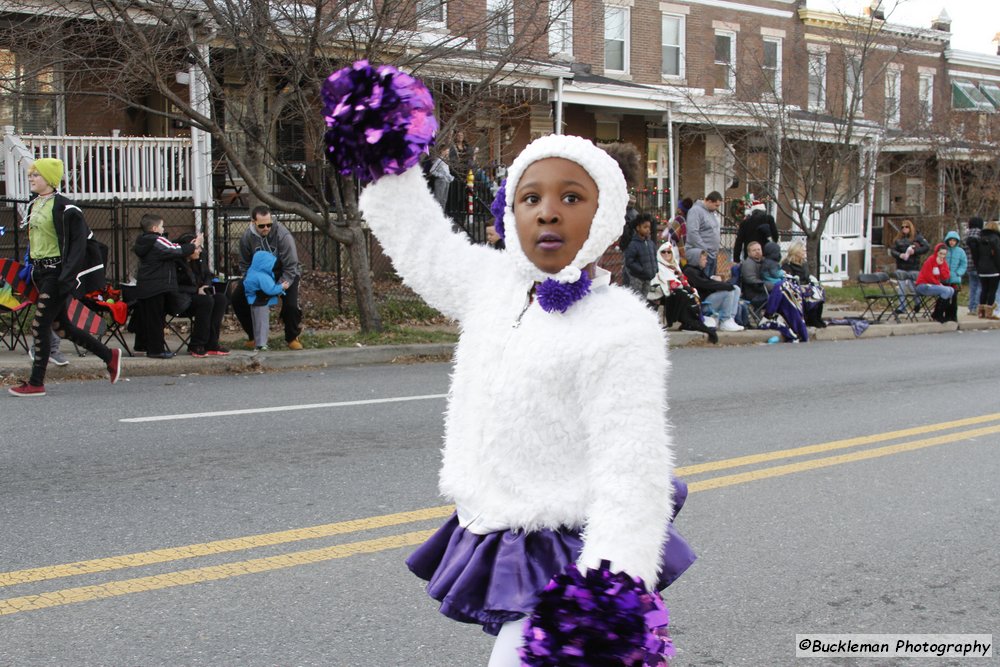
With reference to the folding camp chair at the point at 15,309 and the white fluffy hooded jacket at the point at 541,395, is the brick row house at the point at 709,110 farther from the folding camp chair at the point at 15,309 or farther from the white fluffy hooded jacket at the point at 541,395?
the white fluffy hooded jacket at the point at 541,395

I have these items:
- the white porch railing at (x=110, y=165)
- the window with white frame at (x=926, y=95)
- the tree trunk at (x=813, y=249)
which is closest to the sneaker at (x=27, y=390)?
the white porch railing at (x=110, y=165)

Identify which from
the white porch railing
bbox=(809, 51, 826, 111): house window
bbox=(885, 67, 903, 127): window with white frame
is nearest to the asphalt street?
the white porch railing

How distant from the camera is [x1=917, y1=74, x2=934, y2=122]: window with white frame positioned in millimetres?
27016

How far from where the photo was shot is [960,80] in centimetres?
3444

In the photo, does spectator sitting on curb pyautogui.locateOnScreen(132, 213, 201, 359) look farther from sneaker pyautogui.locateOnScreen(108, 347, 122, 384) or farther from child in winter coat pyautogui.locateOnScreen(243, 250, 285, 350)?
sneaker pyautogui.locateOnScreen(108, 347, 122, 384)

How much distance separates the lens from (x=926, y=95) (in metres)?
29.9

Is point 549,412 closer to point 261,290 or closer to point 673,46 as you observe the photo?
point 261,290

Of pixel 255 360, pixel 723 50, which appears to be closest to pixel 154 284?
pixel 255 360

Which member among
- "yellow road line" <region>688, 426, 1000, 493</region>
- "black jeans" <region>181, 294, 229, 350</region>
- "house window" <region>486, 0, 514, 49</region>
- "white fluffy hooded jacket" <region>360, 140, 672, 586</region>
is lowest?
→ "yellow road line" <region>688, 426, 1000, 493</region>

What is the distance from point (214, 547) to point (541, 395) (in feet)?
9.85

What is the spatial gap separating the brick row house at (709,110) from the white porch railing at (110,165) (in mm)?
68

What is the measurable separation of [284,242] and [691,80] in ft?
56.1

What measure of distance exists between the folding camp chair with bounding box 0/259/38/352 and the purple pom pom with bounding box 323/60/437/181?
8.25m

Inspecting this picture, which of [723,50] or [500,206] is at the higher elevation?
[723,50]
